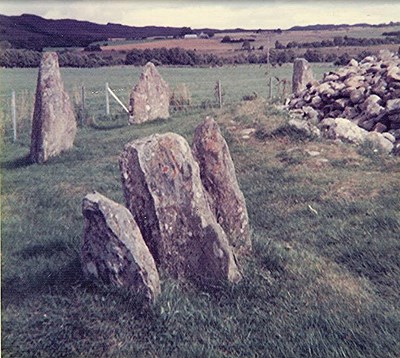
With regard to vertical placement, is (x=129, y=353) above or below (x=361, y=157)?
above

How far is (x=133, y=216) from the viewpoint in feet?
18.3

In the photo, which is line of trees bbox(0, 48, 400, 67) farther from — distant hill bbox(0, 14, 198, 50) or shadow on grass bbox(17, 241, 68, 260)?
shadow on grass bbox(17, 241, 68, 260)

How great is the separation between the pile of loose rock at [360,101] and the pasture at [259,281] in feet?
6.27

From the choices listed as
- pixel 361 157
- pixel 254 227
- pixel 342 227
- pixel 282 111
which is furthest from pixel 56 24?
pixel 282 111

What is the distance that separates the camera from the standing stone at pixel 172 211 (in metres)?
5.42

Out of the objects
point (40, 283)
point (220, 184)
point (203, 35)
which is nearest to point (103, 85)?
point (203, 35)

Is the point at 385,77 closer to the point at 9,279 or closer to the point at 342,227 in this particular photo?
the point at 342,227

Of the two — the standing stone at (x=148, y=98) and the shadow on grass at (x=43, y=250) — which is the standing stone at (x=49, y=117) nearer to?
the standing stone at (x=148, y=98)

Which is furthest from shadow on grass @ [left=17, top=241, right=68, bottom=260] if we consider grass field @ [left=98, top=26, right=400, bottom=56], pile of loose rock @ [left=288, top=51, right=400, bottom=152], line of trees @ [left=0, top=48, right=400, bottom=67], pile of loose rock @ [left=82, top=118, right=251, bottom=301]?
pile of loose rock @ [left=288, top=51, right=400, bottom=152]

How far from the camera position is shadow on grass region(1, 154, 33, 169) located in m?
11.7

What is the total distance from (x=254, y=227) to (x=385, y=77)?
7683 mm

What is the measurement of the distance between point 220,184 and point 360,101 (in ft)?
27.0

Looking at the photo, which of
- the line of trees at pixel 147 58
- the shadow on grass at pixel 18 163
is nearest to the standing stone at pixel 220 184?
the line of trees at pixel 147 58

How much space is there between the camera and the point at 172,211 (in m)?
5.45
